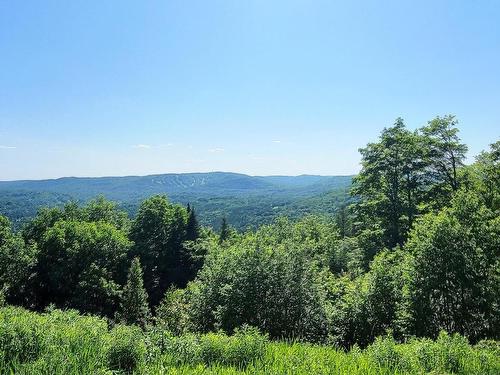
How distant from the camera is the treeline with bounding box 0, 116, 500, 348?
15281mm

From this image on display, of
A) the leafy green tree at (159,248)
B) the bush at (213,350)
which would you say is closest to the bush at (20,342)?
the bush at (213,350)

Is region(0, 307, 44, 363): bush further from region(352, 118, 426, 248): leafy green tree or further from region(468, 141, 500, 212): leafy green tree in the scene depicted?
region(352, 118, 426, 248): leafy green tree

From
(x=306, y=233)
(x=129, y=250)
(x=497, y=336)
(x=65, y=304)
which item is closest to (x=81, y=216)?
(x=129, y=250)

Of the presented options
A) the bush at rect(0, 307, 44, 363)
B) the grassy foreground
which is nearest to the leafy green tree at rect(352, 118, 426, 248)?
the grassy foreground

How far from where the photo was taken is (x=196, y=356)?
8109mm

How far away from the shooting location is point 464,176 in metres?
29.8

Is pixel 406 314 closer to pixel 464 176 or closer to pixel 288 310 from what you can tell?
pixel 288 310

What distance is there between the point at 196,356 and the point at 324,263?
96.3ft

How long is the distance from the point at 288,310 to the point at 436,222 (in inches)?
338

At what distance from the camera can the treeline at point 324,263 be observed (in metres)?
15.3

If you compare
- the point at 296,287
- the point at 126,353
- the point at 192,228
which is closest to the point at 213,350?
the point at 126,353

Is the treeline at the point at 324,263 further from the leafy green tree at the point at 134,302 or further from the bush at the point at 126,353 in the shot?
the bush at the point at 126,353

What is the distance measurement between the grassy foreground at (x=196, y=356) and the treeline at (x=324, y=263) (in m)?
7.15

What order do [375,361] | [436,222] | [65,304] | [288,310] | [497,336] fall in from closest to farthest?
[375,361] < [497,336] < [436,222] < [288,310] < [65,304]
